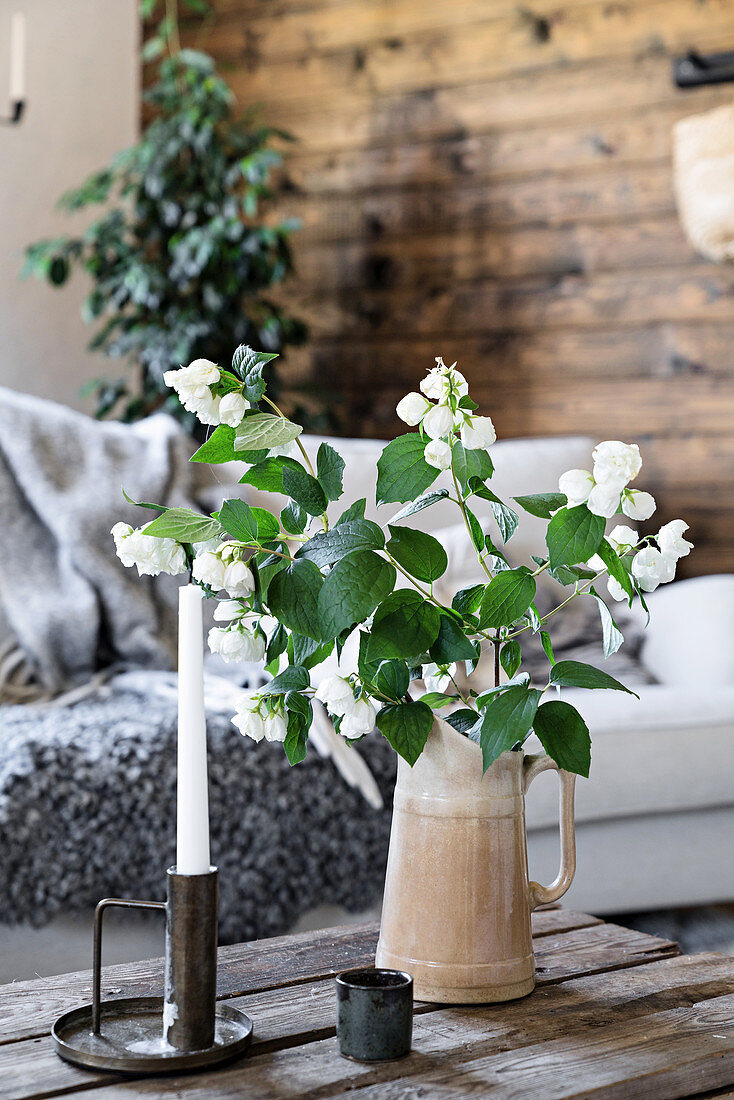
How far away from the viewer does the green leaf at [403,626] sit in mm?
783

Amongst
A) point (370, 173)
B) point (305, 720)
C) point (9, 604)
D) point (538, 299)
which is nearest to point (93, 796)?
point (9, 604)

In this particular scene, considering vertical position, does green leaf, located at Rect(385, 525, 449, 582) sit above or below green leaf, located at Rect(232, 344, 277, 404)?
below

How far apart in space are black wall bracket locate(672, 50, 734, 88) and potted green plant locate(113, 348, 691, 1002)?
217 centimetres

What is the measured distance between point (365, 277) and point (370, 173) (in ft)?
0.87

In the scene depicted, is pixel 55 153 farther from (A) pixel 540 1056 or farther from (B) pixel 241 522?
(A) pixel 540 1056

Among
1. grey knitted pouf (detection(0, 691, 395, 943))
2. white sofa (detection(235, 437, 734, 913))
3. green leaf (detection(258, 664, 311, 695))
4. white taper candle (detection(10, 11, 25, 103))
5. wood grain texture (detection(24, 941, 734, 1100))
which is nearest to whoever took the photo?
wood grain texture (detection(24, 941, 734, 1100))

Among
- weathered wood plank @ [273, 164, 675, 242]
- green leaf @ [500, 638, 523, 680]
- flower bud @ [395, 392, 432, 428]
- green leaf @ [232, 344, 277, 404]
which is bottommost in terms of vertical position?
green leaf @ [500, 638, 523, 680]

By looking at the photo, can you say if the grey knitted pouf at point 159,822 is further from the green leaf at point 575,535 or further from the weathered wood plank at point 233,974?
the green leaf at point 575,535

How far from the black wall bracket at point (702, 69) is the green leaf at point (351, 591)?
7.48 feet

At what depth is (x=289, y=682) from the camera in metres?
0.82

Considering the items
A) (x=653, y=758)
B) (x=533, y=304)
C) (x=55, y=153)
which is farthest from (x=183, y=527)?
(x=55, y=153)

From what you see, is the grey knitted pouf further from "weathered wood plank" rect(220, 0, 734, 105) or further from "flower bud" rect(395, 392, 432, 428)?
"weathered wood plank" rect(220, 0, 734, 105)

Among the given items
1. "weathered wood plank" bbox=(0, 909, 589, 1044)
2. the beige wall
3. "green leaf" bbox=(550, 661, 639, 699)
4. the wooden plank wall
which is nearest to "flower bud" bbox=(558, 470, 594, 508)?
"green leaf" bbox=(550, 661, 639, 699)

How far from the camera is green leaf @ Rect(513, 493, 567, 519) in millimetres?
806
